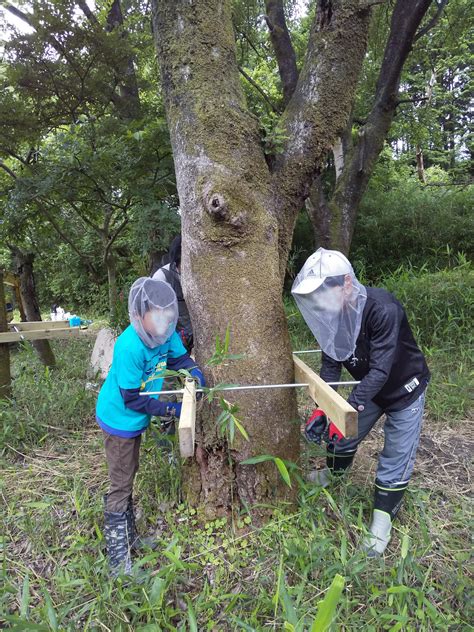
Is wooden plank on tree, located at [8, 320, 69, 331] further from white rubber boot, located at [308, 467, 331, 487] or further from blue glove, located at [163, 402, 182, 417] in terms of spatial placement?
white rubber boot, located at [308, 467, 331, 487]

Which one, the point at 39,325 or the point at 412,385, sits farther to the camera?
the point at 39,325

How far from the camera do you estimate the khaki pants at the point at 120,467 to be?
2.04 metres

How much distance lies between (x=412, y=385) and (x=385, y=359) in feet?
0.98

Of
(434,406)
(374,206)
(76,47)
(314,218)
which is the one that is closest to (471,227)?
(374,206)

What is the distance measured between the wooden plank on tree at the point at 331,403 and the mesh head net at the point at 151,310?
25.2 inches

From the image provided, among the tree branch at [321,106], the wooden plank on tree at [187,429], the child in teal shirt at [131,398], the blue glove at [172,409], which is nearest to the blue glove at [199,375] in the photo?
the child in teal shirt at [131,398]

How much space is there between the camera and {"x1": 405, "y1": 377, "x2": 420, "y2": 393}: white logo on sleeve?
7.00 ft

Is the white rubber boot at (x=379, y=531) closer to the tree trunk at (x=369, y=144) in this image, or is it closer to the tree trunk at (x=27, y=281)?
the tree trunk at (x=369, y=144)

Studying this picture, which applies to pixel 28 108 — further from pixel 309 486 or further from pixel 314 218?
pixel 309 486

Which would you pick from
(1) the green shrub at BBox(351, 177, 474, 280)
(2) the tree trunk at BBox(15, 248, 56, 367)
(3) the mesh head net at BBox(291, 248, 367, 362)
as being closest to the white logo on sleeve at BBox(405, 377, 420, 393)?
(3) the mesh head net at BBox(291, 248, 367, 362)

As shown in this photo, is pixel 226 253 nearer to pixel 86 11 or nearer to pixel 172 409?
pixel 172 409

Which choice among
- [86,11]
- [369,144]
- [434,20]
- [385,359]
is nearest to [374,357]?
[385,359]

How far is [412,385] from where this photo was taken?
2141mm

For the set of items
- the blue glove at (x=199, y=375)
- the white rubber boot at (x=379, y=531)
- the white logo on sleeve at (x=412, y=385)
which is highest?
the blue glove at (x=199, y=375)
